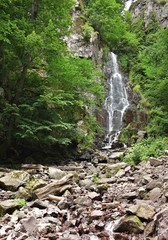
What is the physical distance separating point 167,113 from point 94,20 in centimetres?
1916

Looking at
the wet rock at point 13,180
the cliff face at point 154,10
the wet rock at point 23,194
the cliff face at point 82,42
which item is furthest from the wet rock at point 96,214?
the cliff face at point 154,10

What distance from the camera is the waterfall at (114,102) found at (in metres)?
21.1

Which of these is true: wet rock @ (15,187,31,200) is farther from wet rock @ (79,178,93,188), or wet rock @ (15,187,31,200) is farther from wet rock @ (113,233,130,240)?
wet rock @ (113,233,130,240)

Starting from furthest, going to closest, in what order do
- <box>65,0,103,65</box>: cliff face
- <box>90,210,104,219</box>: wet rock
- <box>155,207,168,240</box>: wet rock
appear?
<box>65,0,103,65</box>: cliff face < <box>90,210,104,219</box>: wet rock < <box>155,207,168,240</box>: wet rock

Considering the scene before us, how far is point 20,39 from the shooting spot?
900 centimetres

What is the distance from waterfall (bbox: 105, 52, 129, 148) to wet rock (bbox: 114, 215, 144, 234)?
1578 centimetres

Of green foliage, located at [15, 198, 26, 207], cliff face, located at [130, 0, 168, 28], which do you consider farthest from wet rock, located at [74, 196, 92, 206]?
cliff face, located at [130, 0, 168, 28]

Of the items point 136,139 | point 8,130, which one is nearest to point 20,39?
A: point 8,130

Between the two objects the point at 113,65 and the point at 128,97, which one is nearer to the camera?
the point at 128,97

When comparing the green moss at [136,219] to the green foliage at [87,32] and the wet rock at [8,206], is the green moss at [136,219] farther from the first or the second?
the green foliage at [87,32]

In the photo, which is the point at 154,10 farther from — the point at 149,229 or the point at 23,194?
the point at 149,229

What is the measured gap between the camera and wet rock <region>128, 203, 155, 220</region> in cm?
355

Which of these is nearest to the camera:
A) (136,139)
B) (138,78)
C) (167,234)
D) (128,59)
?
(167,234)

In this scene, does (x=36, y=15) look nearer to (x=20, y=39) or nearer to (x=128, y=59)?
(x=20, y=39)
